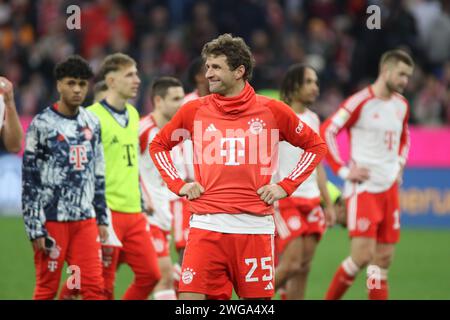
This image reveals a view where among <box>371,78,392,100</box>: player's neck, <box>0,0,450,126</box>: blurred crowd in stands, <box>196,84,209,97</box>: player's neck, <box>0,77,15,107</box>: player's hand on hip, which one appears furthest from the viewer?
<box>0,0,450,126</box>: blurred crowd in stands

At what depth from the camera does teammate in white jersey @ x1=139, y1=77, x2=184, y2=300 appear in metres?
9.91

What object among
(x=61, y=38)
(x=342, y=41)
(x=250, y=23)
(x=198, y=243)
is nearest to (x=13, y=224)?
(x=61, y=38)

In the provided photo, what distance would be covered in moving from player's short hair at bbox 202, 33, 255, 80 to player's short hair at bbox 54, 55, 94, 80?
1.66 metres

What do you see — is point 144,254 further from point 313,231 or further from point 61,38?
point 61,38

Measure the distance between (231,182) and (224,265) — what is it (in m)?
0.55

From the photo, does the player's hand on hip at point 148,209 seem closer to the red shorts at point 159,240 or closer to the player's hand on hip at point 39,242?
the red shorts at point 159,240

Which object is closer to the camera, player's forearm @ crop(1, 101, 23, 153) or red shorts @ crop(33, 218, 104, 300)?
player's forearm @ crop(1, 101, 23, 153)

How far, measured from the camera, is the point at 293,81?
9984mm

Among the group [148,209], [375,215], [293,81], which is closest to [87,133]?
[148,209]

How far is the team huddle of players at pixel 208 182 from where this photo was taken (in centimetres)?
690

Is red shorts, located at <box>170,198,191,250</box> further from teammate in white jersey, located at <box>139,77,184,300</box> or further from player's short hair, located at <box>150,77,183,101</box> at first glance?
player's short hair, located at <box>150,77,183,101</box>

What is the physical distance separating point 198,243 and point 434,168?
1129cm

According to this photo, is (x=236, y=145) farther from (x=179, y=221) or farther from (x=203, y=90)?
(x=179, y=221)

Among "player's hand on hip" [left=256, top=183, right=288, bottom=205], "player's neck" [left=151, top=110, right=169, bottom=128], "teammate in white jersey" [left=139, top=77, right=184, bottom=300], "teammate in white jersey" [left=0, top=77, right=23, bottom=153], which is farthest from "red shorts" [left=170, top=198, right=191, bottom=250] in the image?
"player's hand on hip" [left=256, top=183, right=288, bottom=205]
